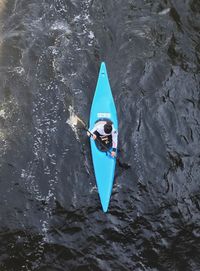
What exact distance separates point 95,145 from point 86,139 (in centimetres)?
36

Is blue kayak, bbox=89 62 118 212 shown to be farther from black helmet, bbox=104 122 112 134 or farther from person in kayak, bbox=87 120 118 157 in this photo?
black helmet, bbox=104 122 112 134

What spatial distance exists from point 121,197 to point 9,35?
5.72 meters

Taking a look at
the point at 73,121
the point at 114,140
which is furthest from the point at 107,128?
the point at 73,121

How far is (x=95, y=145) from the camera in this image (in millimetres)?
11523

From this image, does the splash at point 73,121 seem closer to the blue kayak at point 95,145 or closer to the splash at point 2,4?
the blue kayak at point 95,145

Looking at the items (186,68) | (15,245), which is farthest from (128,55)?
(15,245)

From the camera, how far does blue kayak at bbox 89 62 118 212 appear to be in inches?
429

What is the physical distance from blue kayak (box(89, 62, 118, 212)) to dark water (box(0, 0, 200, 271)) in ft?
0.67

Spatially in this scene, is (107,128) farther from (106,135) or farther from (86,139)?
(86,139)

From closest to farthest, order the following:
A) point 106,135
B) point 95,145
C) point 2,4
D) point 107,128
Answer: point 107,128 → point 106,135 → point 95,145 → point 2,4

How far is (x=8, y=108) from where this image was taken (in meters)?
11.9

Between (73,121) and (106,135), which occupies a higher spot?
(73,121)

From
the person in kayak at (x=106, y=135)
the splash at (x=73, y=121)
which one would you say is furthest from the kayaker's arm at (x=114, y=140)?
the splash at (x=73, y=121)

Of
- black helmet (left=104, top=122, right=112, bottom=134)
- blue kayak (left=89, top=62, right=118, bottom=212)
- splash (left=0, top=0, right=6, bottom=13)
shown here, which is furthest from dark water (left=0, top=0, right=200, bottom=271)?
black helmet (left=104, top=122, right=112, bottom=134)
